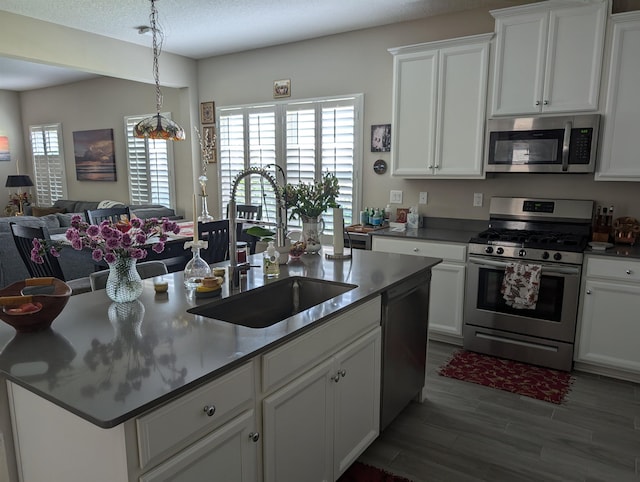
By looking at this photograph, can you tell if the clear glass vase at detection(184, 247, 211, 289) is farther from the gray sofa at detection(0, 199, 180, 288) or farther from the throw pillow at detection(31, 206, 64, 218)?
the throw pillow at detection(31, 206, 64, 218)

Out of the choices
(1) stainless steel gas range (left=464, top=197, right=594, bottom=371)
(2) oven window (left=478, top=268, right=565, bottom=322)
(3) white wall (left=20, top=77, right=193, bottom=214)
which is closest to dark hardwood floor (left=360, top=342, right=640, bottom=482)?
(1) stainless steel gas range (left=464, top=197, right=594, bottom=371)

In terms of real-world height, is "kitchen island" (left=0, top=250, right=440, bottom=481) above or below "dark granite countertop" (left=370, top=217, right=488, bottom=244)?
below

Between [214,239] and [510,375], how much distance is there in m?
2.41

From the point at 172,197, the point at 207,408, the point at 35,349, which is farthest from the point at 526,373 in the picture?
the point at 172,197

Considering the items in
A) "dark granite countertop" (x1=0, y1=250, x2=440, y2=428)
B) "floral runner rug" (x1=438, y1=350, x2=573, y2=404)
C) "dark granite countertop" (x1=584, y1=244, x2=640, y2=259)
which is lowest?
"floral runner rug" (x1=438, y1=350, x2=573, y2=404)

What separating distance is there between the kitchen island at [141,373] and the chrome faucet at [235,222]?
0.90ft

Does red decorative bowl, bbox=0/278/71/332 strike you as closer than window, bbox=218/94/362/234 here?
Yes

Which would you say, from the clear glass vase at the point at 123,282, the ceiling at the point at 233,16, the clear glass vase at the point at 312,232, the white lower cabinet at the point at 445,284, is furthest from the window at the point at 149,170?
the clear glass vase at the point at 123,282

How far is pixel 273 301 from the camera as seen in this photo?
2217 millimetres

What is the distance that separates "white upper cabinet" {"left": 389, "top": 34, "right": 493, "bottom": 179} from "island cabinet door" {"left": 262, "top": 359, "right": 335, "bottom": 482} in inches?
98.8

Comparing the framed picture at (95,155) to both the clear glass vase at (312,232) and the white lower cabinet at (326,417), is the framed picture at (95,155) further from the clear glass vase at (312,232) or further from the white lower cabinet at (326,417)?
the white lower cabinet at (326,417)

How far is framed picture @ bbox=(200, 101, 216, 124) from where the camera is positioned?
5.68m

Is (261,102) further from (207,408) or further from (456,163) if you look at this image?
(207,408)

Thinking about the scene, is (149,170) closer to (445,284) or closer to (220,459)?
(445,284)
